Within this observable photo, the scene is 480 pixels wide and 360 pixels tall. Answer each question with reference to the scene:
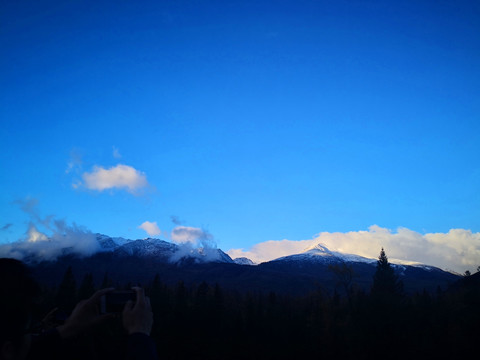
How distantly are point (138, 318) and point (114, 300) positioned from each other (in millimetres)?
627

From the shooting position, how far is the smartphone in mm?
2738

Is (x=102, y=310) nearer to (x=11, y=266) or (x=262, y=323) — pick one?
(x=11, y=266)

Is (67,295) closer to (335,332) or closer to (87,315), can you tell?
(335,332)

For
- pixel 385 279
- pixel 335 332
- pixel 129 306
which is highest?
pixel 129 306

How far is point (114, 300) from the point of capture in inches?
108

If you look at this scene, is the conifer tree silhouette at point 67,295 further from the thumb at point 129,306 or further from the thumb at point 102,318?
the thumb at point 129,306

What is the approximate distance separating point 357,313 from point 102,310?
46.0m

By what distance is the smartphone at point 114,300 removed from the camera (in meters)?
2.74

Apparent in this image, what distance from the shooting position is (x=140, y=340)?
7.05 feet

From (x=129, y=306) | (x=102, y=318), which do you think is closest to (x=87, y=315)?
(x=102, y=318)

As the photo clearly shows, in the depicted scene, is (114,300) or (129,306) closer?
(129,306)

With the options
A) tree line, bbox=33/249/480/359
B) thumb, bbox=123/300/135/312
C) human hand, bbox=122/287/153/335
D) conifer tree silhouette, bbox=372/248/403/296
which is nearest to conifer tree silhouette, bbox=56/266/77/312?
tree line, bbox=33/249/480/359

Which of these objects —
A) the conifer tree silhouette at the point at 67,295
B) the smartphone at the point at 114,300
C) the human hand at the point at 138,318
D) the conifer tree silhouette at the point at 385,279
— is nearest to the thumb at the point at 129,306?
the human hand at the point at 138,318

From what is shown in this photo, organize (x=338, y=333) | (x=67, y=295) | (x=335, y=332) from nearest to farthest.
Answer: (x=338, y=333), (x=335, y=332), (x=67, y=295)
